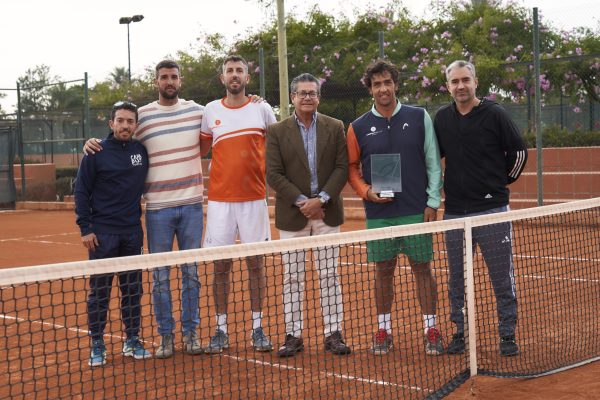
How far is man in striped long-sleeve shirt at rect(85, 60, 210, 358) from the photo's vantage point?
5.85 metres

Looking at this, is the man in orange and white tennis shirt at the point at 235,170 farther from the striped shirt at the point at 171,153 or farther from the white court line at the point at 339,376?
the white court line at the point at 339,376

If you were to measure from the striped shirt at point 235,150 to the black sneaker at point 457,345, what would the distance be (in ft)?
5.39

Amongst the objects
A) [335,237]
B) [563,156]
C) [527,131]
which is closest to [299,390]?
[335,237]

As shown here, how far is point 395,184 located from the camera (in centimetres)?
564

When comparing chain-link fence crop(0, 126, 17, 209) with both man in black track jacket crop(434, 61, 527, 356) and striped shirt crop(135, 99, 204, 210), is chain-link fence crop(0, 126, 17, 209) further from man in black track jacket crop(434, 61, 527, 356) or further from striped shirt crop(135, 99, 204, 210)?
man in black track jacket crop(434, 61, 527, 356)

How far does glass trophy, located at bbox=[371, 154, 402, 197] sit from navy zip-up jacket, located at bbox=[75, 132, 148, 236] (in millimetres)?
1583

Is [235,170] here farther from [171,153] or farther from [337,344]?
[337,344]

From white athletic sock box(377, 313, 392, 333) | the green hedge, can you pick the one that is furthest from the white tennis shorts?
the green hedge

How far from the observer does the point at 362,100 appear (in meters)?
18.1

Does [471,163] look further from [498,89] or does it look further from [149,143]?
[498,89]

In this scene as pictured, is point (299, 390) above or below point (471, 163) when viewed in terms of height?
below


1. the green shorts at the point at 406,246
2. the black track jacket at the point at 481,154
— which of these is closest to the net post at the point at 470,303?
the green shorts at the point at 406,246

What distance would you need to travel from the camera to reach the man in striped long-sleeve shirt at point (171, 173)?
5852mm

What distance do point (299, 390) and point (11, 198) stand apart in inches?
794
